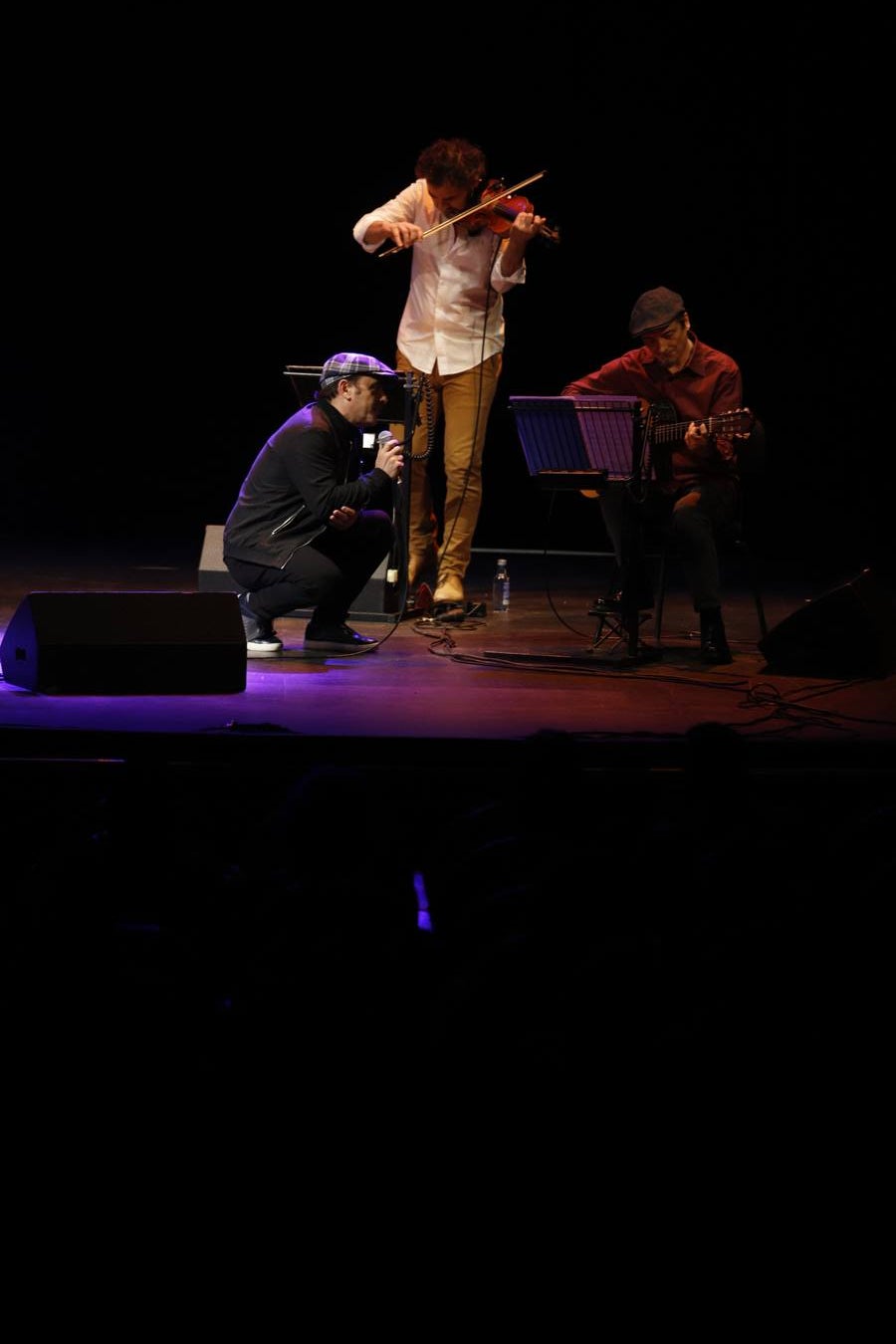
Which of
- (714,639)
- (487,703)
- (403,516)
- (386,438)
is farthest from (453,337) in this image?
(487,703)

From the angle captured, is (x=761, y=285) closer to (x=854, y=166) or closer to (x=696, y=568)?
(x=854, y=166)

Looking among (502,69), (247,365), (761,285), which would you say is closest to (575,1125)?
(502,69)

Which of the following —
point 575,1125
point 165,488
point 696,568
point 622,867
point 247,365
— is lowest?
point 575,1125

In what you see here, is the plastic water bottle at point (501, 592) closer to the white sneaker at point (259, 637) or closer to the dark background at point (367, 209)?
the white sneaker at point (259, 637)

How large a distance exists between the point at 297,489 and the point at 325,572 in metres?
0.34

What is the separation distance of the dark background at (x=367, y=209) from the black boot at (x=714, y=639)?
2.87m

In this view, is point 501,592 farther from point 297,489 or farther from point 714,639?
point 714,639

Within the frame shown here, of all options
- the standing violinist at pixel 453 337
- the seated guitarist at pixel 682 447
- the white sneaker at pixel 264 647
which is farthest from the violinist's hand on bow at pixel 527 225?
the white sneaker at pixel 264 647

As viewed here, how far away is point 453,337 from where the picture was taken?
20.2 feet

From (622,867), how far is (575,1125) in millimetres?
561

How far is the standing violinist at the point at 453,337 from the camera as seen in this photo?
19.7 feet

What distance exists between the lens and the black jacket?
527 centimetres

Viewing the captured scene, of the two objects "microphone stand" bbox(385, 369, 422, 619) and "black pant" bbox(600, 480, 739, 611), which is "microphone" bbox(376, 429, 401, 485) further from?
"black pant" bbox(600, 480, 739, 611)

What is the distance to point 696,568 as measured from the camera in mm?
5270
